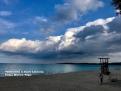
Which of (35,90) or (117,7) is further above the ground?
(117,7)

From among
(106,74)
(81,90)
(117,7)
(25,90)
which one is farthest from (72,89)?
(106,74)

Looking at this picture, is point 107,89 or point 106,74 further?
point 106,74

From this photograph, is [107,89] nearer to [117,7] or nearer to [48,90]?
[48,90]

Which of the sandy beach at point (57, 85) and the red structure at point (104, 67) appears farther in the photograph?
the red structure at point (104, 67)

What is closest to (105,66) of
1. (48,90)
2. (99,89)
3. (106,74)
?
(106,74)

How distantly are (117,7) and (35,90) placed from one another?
1171 centimetres

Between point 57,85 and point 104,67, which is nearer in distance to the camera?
point 57,85

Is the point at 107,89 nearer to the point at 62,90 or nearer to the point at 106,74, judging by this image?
the point at 62,90

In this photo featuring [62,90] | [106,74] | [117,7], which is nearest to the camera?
[62,90]

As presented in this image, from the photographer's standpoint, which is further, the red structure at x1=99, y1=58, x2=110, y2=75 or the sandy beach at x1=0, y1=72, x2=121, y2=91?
the red structure at x1=99, y1=58, x2=110, y2=75

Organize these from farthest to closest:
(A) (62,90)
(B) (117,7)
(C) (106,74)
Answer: (C) (106,74) < (B) (117,7) < (A) (62,90)

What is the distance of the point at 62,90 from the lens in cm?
2664

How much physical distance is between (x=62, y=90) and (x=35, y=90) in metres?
2.52

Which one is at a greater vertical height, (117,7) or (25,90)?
(117,7)
